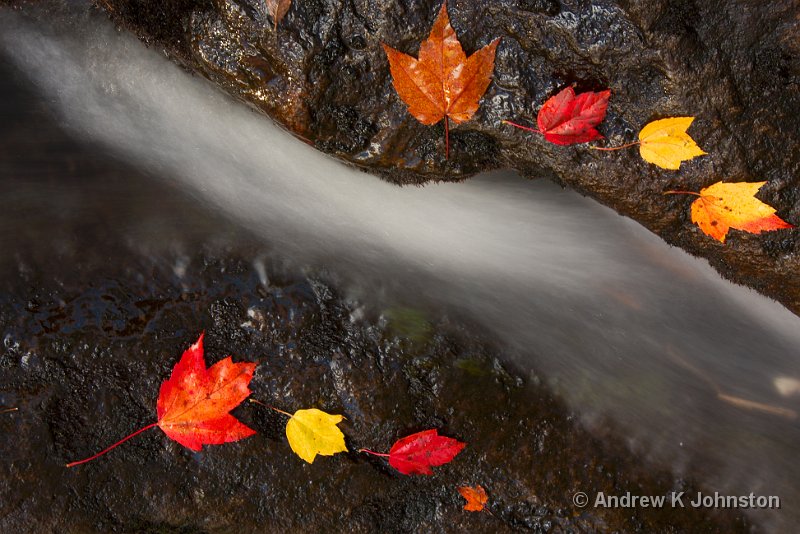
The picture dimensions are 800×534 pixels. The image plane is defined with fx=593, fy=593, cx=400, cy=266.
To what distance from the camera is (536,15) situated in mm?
2363

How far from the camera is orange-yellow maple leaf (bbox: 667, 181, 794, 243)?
2.46 meters

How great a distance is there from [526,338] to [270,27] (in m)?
1.81

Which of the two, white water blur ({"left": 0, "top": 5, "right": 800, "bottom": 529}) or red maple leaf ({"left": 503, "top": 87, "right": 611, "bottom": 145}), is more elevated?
red maple leaf ({"left": 503, "top": 87, "right": 611, "bottom": 145})

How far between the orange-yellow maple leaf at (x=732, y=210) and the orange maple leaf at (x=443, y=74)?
3.09 ft

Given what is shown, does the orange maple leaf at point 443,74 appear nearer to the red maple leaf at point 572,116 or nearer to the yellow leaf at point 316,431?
the red maple leaf at point 572,116

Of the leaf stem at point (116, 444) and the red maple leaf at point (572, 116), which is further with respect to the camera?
the leaf stem at point (116, 444)

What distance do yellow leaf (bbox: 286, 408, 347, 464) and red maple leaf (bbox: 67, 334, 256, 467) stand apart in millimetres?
192

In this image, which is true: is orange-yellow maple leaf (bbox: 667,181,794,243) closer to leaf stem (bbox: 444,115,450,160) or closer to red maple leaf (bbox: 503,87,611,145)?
red maple leaf (bbox: 503,87,611,145)

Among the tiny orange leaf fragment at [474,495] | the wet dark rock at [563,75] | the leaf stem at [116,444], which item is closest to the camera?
the wet dark rock at [563,75]

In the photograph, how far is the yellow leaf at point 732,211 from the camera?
2.46 metres

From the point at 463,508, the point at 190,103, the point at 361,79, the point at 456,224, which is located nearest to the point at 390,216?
the point at 456,224

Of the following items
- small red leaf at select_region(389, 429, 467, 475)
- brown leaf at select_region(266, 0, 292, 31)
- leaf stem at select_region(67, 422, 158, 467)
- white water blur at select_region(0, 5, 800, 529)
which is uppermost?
brown leaf at select_region(266, 0, 292, 31)

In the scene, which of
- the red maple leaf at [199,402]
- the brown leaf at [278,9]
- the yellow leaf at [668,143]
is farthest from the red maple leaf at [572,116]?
the red maple leaf at [199,402]

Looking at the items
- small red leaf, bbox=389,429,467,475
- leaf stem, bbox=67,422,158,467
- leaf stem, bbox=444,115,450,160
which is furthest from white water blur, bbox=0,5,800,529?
leaf stem, bbox=67,422,158,467
